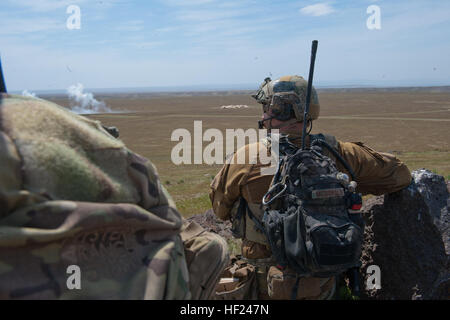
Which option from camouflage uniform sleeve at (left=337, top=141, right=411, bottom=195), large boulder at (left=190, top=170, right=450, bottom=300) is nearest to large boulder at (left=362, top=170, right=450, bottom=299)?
large boulder at (left=190, top=170, right=450, bottom=300)

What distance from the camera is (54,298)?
1540 mm

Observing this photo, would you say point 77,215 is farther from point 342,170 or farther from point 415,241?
point 415,241

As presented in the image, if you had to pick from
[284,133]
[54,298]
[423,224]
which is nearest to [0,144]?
[54,298]

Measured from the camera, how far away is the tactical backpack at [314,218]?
9.00ft

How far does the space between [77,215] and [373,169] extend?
2848 mm

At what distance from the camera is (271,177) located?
3369mm

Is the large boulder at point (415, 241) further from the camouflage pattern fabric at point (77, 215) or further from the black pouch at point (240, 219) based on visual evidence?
the camouflage pattern fabric at point (77, 215)

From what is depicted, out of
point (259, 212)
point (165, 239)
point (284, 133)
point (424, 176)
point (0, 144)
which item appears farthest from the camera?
point (424, 176)

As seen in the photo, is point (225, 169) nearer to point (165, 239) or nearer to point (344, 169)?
point (344, 169)

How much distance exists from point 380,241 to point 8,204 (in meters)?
3.61

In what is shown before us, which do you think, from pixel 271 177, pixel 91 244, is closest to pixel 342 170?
pixel 271 177

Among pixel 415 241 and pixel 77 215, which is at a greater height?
pixel 77 215

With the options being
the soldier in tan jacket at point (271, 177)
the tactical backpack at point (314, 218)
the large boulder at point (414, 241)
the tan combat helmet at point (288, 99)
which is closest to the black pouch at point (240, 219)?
the soldier in tan jacket at point (271, 177)

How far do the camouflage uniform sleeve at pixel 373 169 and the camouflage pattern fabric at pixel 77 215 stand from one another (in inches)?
87.2
